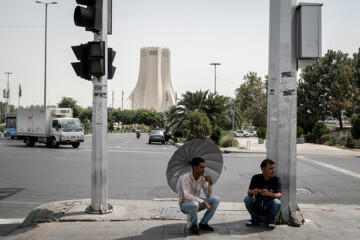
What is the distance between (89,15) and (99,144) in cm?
226

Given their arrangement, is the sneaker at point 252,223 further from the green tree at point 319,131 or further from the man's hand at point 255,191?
the green tree at point 319,131

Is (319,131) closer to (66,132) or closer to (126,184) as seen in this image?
(66,132)

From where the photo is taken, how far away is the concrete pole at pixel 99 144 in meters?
6.93

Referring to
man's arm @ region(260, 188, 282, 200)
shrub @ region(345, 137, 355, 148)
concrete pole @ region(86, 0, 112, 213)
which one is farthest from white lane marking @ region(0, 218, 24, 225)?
shrub @ region(345, 137, 355, 148)

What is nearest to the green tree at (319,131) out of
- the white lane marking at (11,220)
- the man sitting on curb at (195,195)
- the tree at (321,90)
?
the tree at (321,90)

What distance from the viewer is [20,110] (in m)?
31.1

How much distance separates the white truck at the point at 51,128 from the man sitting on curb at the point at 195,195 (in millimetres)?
22280

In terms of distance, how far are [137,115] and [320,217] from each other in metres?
121

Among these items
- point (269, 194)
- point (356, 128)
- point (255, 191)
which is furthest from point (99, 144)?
point (356, 128)

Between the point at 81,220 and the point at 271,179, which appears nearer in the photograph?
the point at 271,179

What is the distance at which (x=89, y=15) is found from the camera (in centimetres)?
656

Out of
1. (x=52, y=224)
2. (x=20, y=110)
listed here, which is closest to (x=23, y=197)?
(x=52, y=224)

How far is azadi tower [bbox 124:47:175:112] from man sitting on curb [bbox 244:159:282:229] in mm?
142854

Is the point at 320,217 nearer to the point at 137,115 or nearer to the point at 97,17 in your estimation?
the point at 97,17
